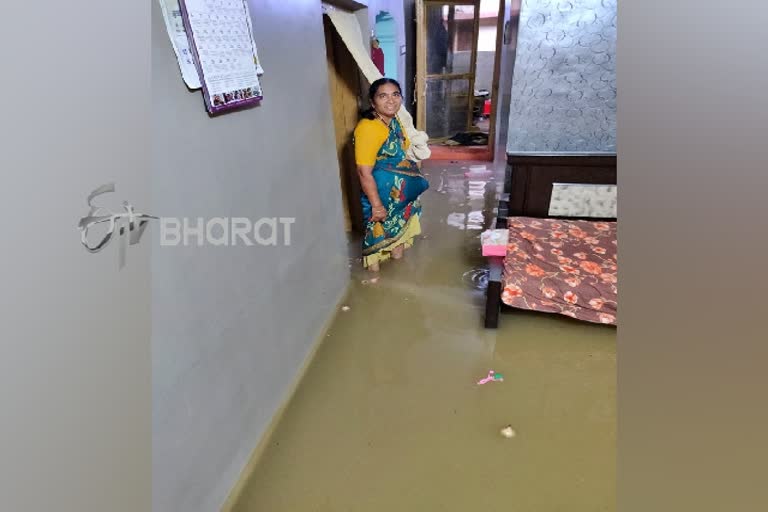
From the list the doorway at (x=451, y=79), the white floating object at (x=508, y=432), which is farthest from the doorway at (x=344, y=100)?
the doorway at (x=451, y=79)

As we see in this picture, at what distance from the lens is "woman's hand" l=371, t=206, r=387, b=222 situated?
2.90 meters

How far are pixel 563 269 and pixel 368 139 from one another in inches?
50.6

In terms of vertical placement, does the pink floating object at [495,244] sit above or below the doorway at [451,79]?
below

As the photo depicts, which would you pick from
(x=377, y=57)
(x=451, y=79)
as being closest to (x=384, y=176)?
(x=377, y=57)

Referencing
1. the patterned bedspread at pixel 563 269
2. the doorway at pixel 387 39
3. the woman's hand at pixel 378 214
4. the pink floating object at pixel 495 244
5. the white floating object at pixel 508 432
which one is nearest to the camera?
the white floating object at pixel 508 432

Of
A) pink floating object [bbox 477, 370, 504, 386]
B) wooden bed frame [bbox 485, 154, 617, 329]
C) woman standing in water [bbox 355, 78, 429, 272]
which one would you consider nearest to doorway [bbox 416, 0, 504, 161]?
wooden bed frame [bbox 485, 154, 617, 329]

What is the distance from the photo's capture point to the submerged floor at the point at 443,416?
60.6 inches

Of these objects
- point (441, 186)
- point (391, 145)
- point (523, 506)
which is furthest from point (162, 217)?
point (441, 186)

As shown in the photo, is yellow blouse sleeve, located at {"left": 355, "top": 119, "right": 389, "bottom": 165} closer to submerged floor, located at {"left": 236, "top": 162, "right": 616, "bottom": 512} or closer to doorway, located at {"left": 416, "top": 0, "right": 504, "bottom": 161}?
submerged floor, located at {"left": 236, "top": 162, "right": 616, "bottom": 512}

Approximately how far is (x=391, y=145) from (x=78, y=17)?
2.37m

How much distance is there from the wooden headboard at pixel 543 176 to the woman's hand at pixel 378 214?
883mm

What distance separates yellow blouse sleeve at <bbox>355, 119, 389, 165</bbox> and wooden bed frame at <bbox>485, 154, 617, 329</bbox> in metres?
0.95

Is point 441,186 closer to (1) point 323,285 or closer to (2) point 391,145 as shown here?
(2) point 391,145

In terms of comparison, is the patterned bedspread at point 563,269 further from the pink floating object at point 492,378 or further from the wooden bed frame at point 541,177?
the pink floating object at point 492,378
